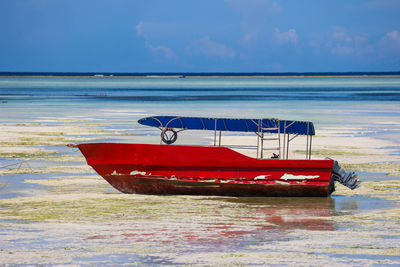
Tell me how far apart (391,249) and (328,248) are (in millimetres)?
938

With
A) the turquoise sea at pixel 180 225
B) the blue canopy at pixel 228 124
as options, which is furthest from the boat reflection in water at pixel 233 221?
the blue canopy at pixel 228 124

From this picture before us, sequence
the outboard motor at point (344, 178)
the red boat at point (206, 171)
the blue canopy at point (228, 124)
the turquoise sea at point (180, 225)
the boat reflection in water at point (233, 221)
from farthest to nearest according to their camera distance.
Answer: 1. the blue canopy at point (228, 124)
2. the outboard motor at point (344, 178)
3. the red boat at point (206, 171)
4. the boat reflection in water at point (233, 221)
5. the turquoise sea at point (180, 225)

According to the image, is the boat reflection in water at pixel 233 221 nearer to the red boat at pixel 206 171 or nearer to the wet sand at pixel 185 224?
the wet sand at pixel 185 224

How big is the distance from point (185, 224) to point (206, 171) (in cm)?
301

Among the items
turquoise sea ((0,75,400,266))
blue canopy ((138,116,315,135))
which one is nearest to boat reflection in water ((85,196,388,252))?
turquoise sea ((0,75,400,266))

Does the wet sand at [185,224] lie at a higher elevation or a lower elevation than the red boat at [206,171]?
lower

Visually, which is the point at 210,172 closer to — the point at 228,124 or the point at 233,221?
the point at 228,124

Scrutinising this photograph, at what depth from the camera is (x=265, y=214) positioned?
12664mm

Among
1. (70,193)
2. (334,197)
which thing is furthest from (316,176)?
(70,193)

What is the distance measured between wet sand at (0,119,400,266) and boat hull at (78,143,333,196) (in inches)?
9.9

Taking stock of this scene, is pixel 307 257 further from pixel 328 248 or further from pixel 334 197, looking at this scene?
pixel 334 197

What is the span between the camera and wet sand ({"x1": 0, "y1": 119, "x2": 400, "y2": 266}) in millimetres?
9383

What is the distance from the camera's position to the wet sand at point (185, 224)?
369 inches

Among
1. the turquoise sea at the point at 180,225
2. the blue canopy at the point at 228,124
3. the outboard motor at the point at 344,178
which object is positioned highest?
the blue canopy at the point at 228,124
